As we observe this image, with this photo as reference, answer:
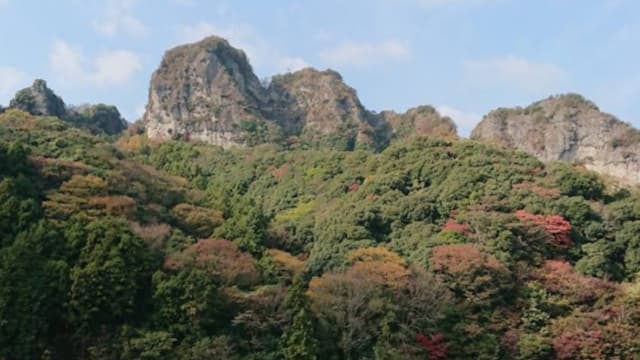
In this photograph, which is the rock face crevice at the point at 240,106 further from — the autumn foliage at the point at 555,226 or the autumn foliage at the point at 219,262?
the autumn foliage at the point at 219,262

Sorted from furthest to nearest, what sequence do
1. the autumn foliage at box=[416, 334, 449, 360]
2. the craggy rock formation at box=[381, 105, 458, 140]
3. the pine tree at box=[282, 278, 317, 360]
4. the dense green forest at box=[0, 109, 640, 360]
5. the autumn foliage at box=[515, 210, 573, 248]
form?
the craggy rock formation at box=[381, 105, 458, 140] → the autumn foliage at box=[515, 210, 573, 248] → the autumn foliage at box=[416, 334, 449, 360] → the pine tree at box=[282, 278, 317, 360] → the dense green forest at box=[0, 109, 640, 360]

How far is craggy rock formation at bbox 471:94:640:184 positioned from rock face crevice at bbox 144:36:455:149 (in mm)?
10985

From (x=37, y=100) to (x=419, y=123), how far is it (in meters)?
31.7

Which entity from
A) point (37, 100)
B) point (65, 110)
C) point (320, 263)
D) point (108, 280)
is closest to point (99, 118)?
point (65, 110)

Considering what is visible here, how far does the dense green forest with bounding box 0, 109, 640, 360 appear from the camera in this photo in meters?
24.8

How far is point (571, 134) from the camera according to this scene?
5531 cm

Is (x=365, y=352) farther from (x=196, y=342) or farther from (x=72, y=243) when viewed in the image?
→ (x=72, y=243)

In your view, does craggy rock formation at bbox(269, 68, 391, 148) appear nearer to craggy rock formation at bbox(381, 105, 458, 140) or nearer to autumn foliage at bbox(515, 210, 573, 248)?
craggy rock formation at bbox(381, 105, 458, 140)

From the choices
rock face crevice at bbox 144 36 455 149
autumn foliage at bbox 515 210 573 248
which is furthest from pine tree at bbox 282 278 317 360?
rock face crevice at bbox 144 36 455 149

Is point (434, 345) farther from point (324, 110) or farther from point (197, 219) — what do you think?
point (324, 110)

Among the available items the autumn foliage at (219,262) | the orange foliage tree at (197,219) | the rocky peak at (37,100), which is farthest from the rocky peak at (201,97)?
the autumn foliage at (219,262)

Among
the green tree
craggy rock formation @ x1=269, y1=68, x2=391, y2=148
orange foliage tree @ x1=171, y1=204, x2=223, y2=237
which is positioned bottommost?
the green tree

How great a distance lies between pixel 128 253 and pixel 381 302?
899 cm

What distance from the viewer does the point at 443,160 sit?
40625 mm
